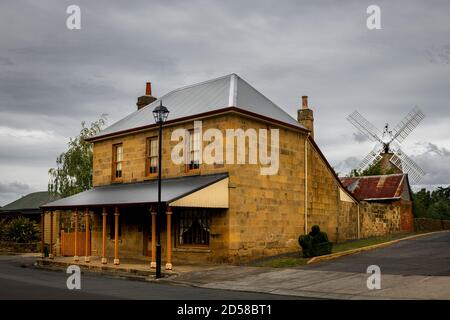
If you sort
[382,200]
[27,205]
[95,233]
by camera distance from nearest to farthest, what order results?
[95,233], [382,200], [27,205]

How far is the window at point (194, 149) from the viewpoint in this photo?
22078 mm

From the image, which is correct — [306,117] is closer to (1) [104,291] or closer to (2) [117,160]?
(2) [117,160]

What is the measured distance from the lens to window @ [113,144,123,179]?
26156 mm

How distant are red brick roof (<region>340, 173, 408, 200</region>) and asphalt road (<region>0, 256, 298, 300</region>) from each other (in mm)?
25687

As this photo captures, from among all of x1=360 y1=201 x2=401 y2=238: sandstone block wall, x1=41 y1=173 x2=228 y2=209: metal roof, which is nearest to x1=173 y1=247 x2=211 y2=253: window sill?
x1=41 y1=173 x2=228 y2=209: metal roof

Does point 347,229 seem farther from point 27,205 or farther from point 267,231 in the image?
point 27,205

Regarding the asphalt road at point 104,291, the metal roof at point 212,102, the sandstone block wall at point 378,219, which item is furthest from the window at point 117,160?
the sandstone block wall at point 378,219

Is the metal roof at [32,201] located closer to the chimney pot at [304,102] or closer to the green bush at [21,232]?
the green bush at [21,232]

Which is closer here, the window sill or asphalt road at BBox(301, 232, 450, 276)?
asphalt road at BBox(301, 232, 450, 276)

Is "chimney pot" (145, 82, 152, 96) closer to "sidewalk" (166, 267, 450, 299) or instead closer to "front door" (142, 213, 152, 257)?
"front door" (142, 213, 152, 257)

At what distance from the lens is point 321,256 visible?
65.5 feet

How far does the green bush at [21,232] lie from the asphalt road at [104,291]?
48.0 ft
